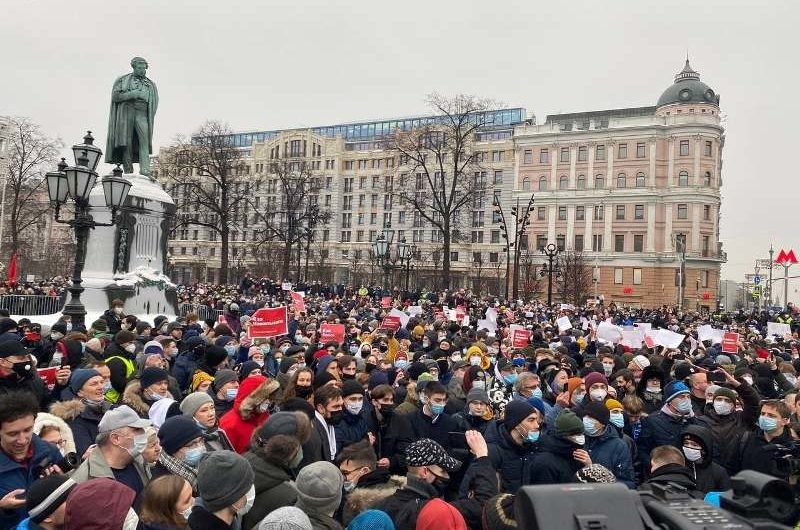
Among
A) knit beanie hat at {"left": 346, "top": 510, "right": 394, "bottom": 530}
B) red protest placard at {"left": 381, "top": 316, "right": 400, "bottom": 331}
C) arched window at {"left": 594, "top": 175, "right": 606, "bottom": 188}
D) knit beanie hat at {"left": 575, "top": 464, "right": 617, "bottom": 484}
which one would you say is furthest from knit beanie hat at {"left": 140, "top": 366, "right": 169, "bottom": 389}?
arched window at {"left": 594, "top": 175, "right": 606, "bottom": 188}

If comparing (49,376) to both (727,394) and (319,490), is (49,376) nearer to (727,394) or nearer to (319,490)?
(319,490)

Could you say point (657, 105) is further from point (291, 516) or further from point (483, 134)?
point (291, 516)

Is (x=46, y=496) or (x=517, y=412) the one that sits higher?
(x=517, y=412)

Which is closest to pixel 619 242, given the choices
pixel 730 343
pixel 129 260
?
pixel 730 343

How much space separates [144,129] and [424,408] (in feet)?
55.1

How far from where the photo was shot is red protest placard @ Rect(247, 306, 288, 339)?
1148 cm

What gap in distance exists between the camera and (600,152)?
78.4m

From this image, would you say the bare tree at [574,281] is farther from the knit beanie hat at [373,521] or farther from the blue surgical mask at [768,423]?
the knit beanie hat at [373,521]

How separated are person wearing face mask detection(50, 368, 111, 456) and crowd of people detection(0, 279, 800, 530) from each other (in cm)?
1

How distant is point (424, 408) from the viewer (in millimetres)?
6461

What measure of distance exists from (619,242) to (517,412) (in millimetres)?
76275

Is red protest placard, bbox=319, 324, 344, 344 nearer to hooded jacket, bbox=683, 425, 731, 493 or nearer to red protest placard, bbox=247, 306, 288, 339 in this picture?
red protest placard, bbox=247, 306, 288, 339

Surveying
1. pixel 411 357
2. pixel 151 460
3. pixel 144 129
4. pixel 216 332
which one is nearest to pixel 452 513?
pixel 151 460

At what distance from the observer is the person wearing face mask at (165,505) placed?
315 cm
